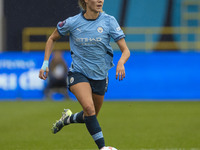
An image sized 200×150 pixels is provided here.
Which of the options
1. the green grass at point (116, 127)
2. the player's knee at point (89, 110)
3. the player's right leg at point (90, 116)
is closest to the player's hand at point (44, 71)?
the player's right leg at point (90, 116)

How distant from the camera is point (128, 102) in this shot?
54.7 ft

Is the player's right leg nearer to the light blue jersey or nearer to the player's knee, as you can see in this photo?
the player's knee

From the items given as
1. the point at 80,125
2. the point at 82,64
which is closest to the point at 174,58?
the point at 80,125

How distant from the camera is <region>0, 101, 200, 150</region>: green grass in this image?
810 cm

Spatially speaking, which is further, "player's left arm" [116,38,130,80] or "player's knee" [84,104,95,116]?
"player's knee" [84,104,95,116]

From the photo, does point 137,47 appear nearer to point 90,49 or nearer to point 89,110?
point 90,49

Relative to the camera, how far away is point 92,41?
260 inches

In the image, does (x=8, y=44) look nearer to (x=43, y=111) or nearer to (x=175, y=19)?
(x=175, y=19)

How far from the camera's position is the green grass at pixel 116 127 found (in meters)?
8.10

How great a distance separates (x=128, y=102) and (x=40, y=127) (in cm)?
636

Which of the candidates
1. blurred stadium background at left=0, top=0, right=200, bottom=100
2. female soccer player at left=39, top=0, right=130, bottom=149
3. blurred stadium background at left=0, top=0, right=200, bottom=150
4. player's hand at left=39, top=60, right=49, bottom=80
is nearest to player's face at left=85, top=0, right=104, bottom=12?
female soccer player at left=39, top=0, right=130, bottom=149

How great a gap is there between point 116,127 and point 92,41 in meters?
4.29

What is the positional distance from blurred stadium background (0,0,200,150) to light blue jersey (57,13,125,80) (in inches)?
59.6

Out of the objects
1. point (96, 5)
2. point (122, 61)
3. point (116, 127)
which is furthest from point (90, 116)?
point (116, 127)
